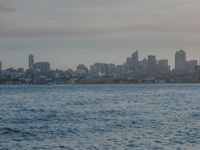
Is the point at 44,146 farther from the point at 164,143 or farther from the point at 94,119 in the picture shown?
the point at 94,119

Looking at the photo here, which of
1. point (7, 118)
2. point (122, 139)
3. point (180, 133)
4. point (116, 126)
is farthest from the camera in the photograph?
point (7, 118)

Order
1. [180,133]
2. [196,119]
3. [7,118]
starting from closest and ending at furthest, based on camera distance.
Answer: [180,133] < [196,119] < [7,118]

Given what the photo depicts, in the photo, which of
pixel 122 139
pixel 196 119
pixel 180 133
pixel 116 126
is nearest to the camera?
pixel 122 139

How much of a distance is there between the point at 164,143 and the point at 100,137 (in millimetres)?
5616

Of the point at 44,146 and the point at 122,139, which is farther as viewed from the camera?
the point at 122,139

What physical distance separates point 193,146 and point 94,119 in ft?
76.1

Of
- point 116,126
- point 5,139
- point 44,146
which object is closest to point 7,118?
point 116,126

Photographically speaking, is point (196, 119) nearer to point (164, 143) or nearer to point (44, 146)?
point (164, 143)

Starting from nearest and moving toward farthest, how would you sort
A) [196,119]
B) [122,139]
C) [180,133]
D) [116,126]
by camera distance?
[122,139] → [180,133] → [116,126] → [196,119]

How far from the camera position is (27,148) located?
36.6 meters

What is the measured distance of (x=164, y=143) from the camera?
3816 cm

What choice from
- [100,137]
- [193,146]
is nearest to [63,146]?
[100,137]

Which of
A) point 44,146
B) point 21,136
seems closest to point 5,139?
point 21,136

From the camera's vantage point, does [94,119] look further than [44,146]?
Yes
